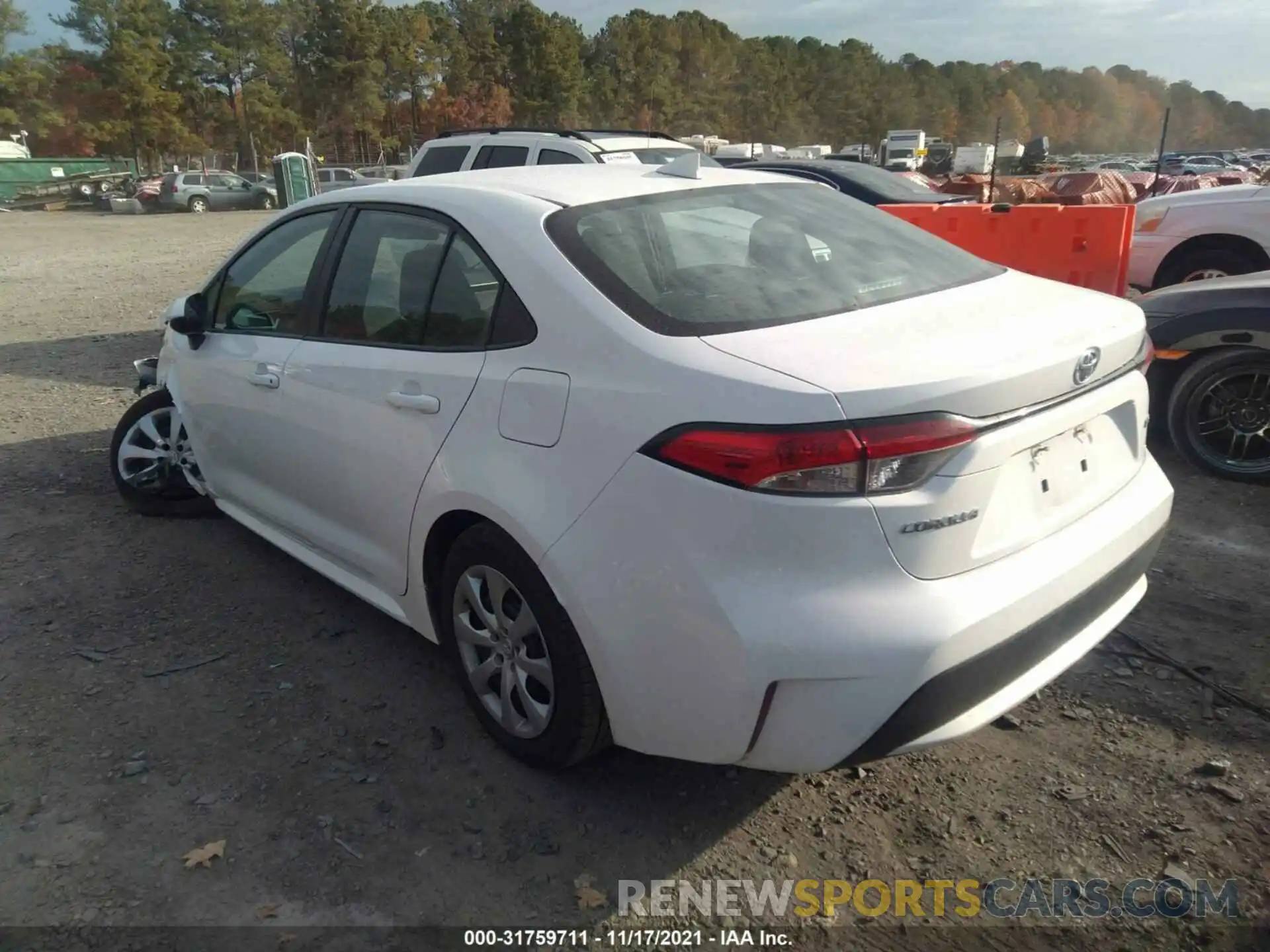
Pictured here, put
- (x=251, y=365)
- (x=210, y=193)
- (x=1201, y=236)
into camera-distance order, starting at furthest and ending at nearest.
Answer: (x=210, y=193) → (x=1201, y=236) → (x=251, y=365)

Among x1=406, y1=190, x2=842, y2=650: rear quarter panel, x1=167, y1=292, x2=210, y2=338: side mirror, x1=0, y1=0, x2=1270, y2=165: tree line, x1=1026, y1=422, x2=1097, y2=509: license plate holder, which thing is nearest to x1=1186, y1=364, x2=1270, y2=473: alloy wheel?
x1=1026, y1=422, x2=1097, y2=509: license plate holder

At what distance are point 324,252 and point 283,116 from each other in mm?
64910

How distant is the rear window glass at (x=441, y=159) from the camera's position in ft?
33.2

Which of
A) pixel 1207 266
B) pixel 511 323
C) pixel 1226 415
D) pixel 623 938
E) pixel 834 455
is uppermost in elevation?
pixel 511 323

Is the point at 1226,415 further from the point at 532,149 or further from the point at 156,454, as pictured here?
the point at 532,149

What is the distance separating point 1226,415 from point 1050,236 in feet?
10.2

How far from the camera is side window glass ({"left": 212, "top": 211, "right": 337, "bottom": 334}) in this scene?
366cm

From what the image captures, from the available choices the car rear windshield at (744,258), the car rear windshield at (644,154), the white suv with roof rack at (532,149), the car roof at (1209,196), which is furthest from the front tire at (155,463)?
the car roof at (1209,196)

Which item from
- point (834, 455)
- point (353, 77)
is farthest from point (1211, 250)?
point (353, 77)

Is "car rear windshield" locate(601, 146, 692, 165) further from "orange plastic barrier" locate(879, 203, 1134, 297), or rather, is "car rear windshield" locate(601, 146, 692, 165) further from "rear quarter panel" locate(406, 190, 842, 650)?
"rear quarter panel" locate(406, 190, 842, 650)

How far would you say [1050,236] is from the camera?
782 cm

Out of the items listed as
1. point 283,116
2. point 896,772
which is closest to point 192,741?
point 896,772

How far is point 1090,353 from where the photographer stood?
2508 millimetres

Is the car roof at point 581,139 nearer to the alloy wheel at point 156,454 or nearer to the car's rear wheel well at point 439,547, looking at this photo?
the alloy wheel at point 156,454
